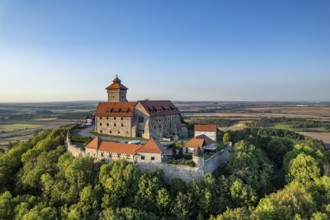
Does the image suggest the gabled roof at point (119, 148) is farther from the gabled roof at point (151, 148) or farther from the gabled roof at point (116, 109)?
the gabled roof at point (116, 109)

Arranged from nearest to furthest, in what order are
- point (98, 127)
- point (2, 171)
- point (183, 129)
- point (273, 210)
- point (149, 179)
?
point (273, 210) < point (149, 179) < point (2, 171) < point (98, 127) < point (183, 129)

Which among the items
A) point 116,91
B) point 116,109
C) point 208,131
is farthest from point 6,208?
point 116,91

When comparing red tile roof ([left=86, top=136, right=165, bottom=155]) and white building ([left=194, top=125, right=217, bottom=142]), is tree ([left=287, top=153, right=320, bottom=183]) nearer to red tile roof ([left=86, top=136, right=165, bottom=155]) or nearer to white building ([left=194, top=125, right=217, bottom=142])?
white building ([left=194, top=125, right=217, bottom=142])

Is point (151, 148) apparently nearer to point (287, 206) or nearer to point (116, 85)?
point (287, 206)

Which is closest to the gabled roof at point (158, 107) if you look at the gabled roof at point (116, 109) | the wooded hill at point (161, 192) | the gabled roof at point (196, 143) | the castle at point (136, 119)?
the castle at point (136, 119)

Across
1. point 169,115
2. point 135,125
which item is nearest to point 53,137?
A: point 135,125

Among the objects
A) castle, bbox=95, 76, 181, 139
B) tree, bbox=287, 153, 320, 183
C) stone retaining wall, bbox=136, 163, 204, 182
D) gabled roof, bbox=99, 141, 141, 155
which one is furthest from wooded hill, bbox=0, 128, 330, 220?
castle, bbox=95, 76, 181, 139

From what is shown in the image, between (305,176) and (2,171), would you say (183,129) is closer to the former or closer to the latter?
(305,176)

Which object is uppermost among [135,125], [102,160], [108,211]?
[135,125]
